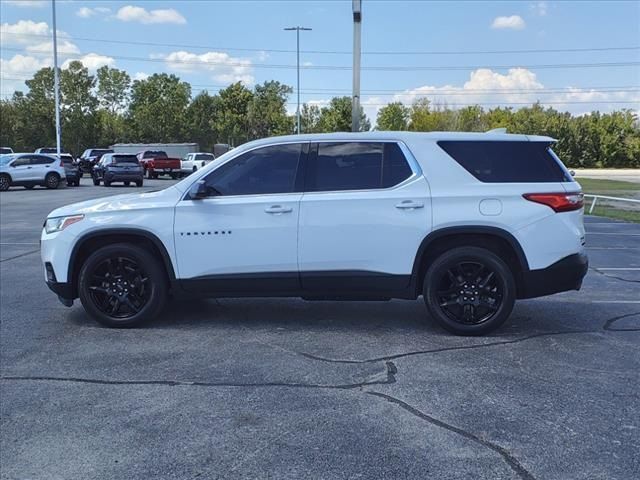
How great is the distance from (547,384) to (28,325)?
4.82 meters

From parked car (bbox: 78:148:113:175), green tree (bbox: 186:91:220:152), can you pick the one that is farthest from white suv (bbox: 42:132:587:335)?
green tree (bbox: 186:91:220:152)

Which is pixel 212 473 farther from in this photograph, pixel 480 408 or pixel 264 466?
pixel 480 408

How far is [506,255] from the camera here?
5.84 meters

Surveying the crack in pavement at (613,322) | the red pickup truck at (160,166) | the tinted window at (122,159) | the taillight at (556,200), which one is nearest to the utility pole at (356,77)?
the crack in pavement at (613,322)

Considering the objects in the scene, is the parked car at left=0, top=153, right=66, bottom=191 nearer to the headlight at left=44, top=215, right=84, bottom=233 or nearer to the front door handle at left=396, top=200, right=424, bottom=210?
the headlight at left=44, top=215, right=84, bottom=233

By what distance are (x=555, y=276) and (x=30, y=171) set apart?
1173 inches

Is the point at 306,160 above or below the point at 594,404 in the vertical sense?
above

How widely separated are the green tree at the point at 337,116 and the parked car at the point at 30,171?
42.1 m

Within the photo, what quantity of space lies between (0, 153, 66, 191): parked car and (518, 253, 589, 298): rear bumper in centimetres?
2942

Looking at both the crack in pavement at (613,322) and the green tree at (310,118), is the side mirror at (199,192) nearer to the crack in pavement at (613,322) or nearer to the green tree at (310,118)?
the crack in pavement at (613,322)

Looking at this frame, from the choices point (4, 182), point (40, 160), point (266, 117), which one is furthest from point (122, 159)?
point (266, 117)

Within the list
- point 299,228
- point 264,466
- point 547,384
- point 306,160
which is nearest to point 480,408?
point 547,384

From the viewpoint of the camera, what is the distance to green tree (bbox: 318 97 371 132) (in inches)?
2815

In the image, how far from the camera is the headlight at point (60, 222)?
603cm
